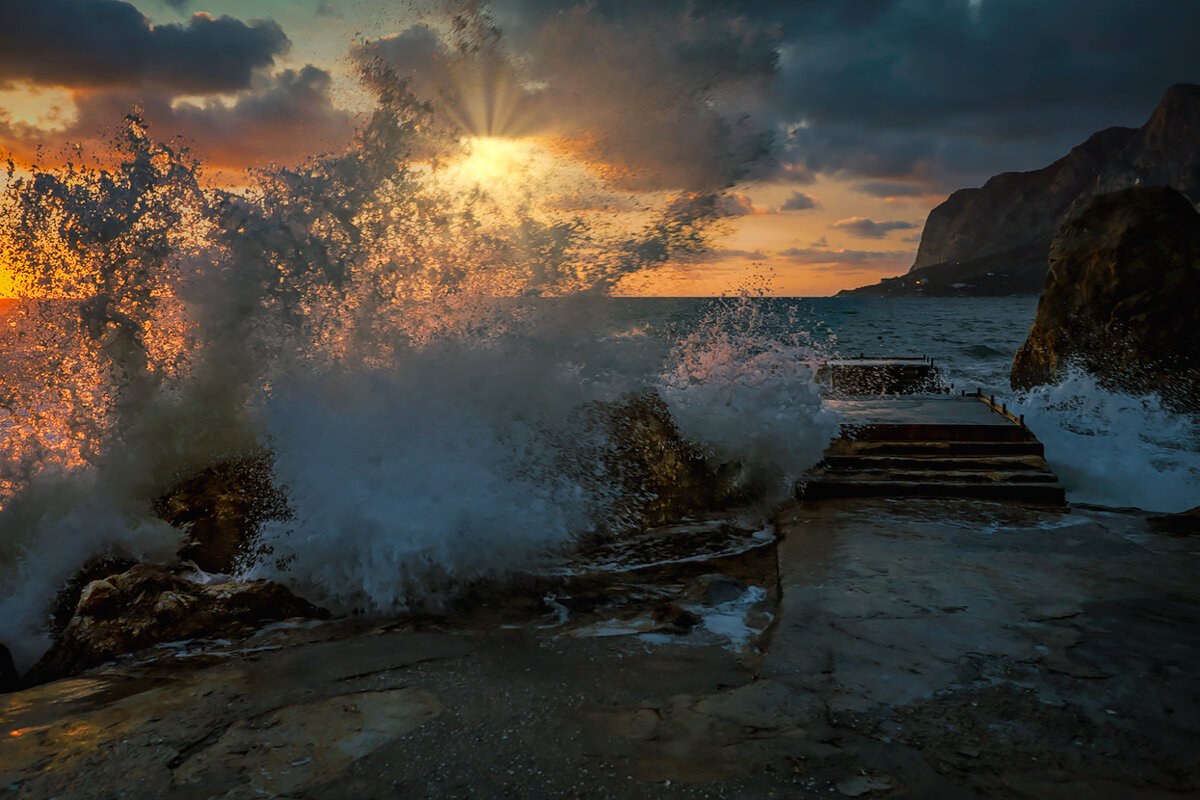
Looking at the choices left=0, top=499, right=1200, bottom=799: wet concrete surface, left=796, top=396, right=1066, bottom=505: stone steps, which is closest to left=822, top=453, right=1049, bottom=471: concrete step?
left=796, top=396, right=1066, bottom=505: stone steps

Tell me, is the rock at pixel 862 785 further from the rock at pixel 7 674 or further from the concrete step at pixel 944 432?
the concrete step at pixel 944 432

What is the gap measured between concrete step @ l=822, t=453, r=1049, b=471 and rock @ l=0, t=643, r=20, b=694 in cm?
604

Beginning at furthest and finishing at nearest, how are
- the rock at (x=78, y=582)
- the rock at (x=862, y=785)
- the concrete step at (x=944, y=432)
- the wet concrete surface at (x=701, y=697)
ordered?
1. the concrete step at (x=944, y=432)
2. the rock at (x=78, y=582)
3. the wet concrete surface at (x=701, y=697)
4. the rock at (x=862, y=785)

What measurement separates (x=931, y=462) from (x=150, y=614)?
245 inches

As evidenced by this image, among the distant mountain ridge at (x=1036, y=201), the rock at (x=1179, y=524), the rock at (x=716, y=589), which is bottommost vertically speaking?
the rock at (x=1179, y=524)

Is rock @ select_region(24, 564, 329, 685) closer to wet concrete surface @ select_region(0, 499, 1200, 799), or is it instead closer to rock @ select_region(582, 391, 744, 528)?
wet concrete surface @ select_region(0, 499, 1200, 799)

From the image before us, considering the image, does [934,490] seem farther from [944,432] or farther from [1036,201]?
[1036,201]

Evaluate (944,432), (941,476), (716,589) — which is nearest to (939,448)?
(944,432)

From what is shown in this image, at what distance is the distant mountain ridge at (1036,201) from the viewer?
136500 millimetres

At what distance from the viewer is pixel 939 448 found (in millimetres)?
6695

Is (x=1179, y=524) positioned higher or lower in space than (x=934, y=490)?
lower

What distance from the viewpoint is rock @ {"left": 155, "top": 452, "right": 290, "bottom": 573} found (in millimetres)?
4742

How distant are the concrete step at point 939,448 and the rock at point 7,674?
6192 millimetres

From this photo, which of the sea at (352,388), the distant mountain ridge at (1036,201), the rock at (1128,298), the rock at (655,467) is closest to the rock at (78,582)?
the sea at (352,388)
